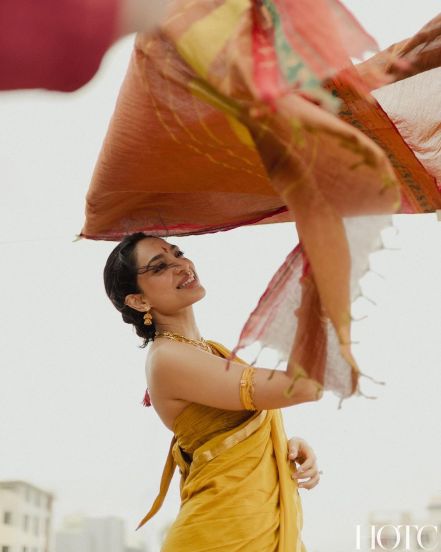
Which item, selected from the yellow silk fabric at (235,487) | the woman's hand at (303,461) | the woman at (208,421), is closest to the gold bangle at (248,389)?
the woman at (208,421)

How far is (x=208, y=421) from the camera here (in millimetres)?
1455

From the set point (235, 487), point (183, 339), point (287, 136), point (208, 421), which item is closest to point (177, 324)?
point (183, 339)

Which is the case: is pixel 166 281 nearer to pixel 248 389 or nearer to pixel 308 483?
pixel 248 389

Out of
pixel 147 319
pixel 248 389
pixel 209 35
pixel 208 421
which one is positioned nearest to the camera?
pixel 209 35

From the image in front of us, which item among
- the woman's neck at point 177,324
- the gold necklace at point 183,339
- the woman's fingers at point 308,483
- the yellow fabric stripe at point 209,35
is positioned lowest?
the woman's fingers at point 308,483

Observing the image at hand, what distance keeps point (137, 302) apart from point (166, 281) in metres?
0.09

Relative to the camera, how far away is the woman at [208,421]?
1367 mm

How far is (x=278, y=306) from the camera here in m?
1.11

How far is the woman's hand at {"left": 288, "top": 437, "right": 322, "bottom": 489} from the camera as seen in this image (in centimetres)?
150

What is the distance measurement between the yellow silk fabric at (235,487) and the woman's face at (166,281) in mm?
216

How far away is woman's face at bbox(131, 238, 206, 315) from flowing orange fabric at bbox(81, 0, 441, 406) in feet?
0.57

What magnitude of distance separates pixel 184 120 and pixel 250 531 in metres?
0.75

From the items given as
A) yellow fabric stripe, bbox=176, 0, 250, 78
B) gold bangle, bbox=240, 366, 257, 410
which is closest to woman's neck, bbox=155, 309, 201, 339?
gold bangle, bbox=240, 366, 257, 410

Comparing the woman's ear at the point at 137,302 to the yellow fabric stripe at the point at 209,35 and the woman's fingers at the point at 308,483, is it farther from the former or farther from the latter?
the yellow fabric stripe at the point at 209,35
